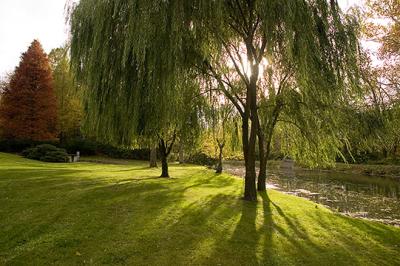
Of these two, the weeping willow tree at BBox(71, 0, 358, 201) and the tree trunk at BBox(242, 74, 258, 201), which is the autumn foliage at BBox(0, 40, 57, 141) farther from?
the tree trunk at BBox(242, 74, 258, 201)

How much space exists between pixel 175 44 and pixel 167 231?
4.62m

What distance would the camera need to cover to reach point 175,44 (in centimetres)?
921

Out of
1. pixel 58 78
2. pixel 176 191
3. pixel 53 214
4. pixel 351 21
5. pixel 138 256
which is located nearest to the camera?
pixel 138 256

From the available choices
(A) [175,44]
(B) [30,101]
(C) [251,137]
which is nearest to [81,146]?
(B) [30,101]

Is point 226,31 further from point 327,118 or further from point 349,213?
point 349,213

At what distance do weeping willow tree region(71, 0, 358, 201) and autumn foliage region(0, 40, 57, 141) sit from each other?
24.7m

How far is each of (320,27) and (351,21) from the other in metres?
2.57

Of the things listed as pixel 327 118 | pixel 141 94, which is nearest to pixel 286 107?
pixel 327 118

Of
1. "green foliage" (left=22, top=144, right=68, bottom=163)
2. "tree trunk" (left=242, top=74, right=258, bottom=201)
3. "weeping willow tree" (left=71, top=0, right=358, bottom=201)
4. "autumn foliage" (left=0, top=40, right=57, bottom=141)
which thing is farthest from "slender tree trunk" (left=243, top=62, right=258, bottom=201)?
"autumn foliage" (left=0, top=40, right=57, bottom=141)

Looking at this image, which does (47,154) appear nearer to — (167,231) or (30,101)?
(30,101)

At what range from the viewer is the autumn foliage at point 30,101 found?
33250 millimetres

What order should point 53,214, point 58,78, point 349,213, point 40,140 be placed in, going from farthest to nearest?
point 58,78
point 40,140
point 349,213
point 53,214

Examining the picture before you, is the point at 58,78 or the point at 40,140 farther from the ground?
the point at 58,78

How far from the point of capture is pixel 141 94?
32.6 feet
